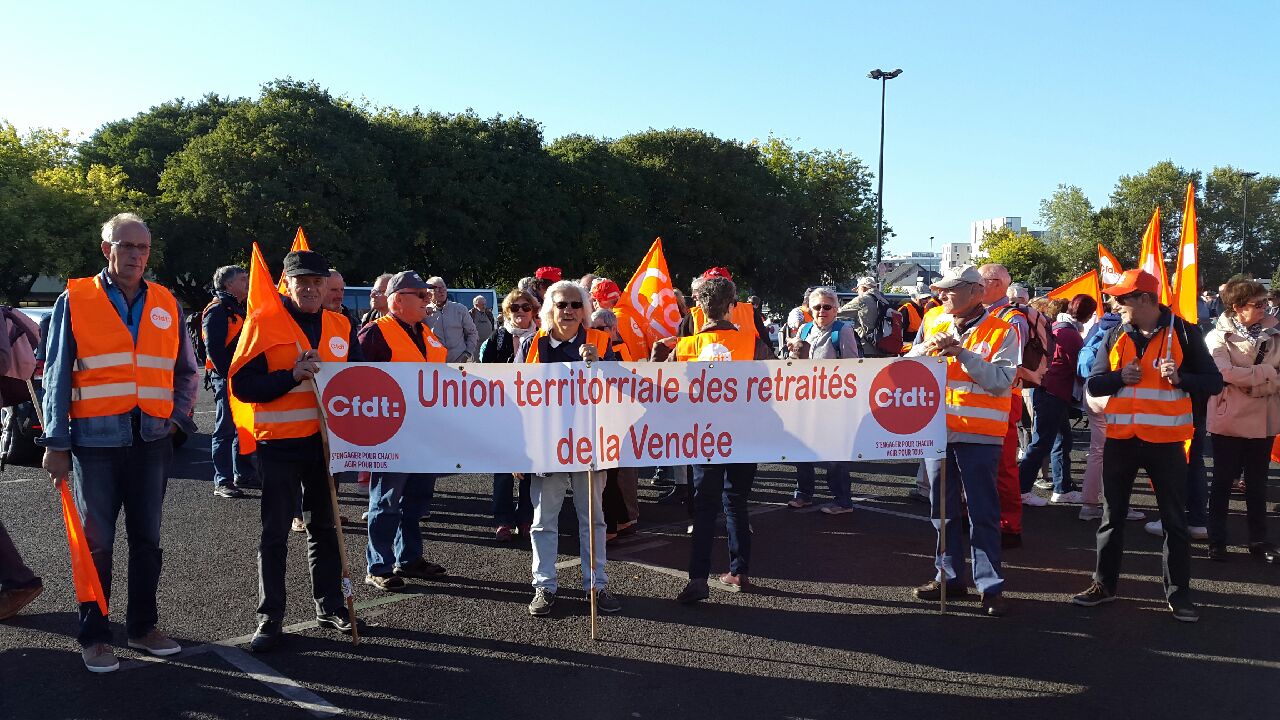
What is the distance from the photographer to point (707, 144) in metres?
49.5

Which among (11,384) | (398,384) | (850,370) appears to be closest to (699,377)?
(850,370)

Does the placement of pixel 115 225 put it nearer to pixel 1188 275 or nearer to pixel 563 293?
pixel 563 293

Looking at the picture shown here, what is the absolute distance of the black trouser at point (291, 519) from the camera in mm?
4863

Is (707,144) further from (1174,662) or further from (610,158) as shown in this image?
(1174,662)

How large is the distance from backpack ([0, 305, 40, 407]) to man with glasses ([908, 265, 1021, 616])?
5128mm

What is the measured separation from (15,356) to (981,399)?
551cm

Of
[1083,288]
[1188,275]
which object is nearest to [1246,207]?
[1083,288]

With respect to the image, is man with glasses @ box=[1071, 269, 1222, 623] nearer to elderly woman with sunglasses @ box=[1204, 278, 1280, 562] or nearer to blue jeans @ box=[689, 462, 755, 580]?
elderly woman with sunglasses @ box=[1204, 278, 1280, 562]

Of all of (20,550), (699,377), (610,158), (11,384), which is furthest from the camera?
(610,158)

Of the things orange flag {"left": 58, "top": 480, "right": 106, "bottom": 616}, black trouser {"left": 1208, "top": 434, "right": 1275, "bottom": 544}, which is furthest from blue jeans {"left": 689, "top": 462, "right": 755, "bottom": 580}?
black trouser {"left": 1208, "top": 434, "right": 1275, "bottom": 544}

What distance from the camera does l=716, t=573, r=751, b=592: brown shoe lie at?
19.3 ft

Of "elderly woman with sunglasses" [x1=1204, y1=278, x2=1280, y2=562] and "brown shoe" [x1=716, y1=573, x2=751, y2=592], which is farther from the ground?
"elderly woman with sunglasses" [x1=1204, y1=278, x2=1280, y2=562]

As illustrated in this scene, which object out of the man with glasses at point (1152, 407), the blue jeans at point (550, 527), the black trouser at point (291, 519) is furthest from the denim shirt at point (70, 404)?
the man with glasses at point (1152, 407)

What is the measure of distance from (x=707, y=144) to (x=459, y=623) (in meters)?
46.4
